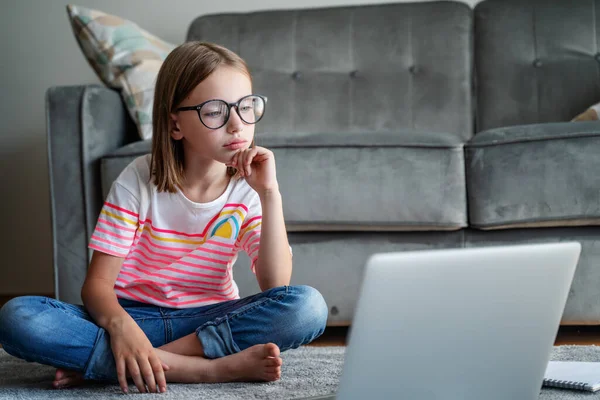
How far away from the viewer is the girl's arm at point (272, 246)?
4.22ft

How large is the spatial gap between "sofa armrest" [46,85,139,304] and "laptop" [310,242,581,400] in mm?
1319

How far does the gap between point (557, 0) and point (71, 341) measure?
1.86m

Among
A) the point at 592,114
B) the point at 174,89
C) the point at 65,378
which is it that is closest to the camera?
the point at 65,378

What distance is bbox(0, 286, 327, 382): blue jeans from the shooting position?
3.89ft

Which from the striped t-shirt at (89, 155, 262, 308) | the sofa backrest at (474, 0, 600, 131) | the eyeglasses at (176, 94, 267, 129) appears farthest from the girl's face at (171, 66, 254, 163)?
the sofa backrest at (474, 0, 600, 131)

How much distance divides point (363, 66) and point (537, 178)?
86 cm

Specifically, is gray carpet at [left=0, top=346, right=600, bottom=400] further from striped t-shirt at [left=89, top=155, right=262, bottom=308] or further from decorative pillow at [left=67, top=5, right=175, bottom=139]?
decorative pillow at [left=67, top=5, right=175, bottom=139]

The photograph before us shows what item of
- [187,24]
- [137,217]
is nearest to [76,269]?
[137,217]

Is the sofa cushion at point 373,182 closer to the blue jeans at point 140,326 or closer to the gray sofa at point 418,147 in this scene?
the gray sofa at point 418,147

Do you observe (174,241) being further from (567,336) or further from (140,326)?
(567,336)

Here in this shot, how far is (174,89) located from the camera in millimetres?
1326

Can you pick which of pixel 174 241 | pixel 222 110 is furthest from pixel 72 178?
pixel 222 110

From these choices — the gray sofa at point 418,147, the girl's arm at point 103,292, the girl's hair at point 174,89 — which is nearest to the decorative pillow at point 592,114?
the gray sofa at point 418,147

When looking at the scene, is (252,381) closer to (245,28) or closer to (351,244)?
(351,244)
